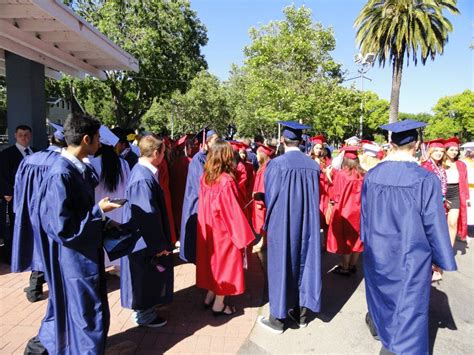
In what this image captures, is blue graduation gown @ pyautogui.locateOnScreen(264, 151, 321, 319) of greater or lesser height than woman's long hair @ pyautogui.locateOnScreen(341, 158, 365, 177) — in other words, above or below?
below

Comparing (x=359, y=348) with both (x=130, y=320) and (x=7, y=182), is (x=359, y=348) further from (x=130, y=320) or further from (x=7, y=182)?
(x=7, y=182)

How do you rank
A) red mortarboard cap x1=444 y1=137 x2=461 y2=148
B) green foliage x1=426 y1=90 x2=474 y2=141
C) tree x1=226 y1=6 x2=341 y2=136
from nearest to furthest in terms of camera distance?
red mortarboard cap x1=444 y1=137 x2=461 y2=148
tree x1=226 y1=6 x2=341 y2=136
green foliage x1=426 y1=90 x2=474 y2=141

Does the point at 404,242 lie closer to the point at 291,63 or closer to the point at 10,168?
the point at 10,168

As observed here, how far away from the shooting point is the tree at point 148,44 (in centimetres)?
1888

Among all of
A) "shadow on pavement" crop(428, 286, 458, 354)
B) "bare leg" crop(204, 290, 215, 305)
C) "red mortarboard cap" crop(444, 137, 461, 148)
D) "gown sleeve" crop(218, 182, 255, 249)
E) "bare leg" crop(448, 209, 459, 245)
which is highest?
"red mortarboard cap" crop(444, 137, 461, 148)

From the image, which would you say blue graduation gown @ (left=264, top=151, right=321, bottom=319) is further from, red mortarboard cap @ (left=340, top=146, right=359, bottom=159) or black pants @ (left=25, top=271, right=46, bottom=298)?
black pants @ (left=25, top=271, right=46, bottom=298)

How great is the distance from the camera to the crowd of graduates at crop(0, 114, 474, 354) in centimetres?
260

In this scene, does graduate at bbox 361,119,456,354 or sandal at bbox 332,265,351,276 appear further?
sandal at bbox 332,265,351,276

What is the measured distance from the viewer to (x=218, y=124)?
43656 millimetres

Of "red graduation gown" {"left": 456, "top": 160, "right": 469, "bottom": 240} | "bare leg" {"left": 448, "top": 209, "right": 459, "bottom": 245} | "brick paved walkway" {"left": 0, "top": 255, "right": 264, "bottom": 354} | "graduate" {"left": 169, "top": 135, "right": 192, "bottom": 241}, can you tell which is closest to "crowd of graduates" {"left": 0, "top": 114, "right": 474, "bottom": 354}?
"brick paved walkway" {"left": 0, "top": 255, "right": 264, "bottom": 354}

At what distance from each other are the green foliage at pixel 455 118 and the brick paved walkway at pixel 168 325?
216ft

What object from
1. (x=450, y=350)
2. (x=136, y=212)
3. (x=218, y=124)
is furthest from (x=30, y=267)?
(x=218, y=124)

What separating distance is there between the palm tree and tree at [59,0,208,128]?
9.66 meters

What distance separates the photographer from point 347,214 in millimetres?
5094
